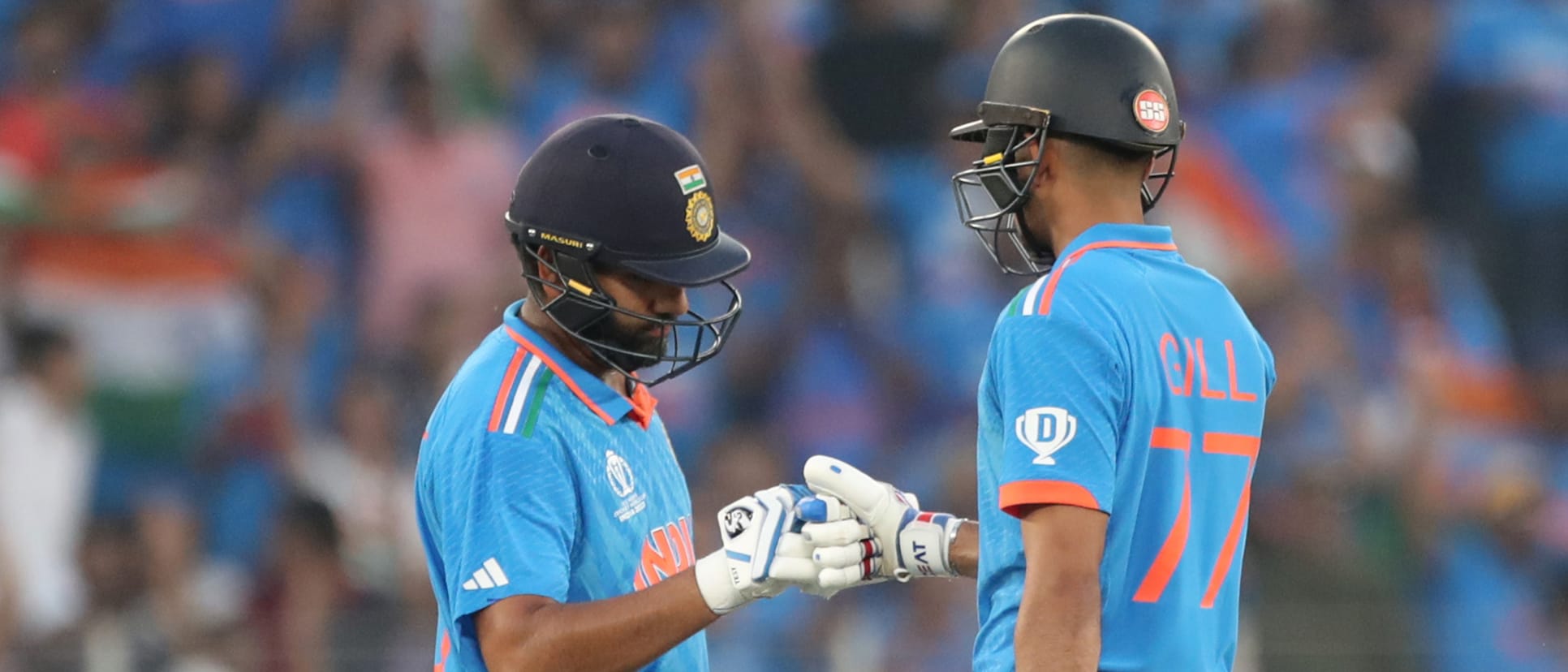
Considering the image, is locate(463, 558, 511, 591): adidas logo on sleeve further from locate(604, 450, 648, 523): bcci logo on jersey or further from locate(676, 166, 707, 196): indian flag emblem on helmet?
locate(676, 166, 707, 196): indian flag emblem on helmet

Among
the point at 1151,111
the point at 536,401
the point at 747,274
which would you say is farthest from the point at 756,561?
the point at 747,274

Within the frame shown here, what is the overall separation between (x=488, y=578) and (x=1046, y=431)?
3.62 feet

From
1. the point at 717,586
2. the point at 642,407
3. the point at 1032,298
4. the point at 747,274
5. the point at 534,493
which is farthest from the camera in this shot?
the point at 747,274

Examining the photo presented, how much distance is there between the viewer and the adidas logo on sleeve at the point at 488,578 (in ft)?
10.8

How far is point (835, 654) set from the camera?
8.13 meters

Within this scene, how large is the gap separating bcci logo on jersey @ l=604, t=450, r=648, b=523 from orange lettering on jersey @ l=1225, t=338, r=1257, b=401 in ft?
4.02

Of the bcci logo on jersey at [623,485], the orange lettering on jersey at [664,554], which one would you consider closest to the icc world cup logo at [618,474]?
the bcci logo on jersey at [623,485]

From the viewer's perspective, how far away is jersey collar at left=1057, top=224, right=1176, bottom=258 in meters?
3.12

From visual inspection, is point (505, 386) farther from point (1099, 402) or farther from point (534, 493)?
point (1099, 402)

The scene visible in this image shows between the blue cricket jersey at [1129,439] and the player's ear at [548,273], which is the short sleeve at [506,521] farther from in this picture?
the blue cricket jersey at [1129,439]

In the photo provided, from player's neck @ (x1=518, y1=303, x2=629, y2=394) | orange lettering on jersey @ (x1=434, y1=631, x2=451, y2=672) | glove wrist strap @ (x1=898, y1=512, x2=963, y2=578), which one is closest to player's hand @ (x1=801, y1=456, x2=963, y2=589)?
glove wrist strap @ (x1=898, y1=512, x2=963, y2=578)

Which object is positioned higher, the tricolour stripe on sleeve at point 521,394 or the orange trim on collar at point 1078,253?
the orange trim on collar at point 1078,253

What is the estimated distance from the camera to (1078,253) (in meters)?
3.09

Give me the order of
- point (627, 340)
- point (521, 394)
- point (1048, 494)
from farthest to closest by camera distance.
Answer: point (627, 340) → point (521, 394) → point (1048, 494)
